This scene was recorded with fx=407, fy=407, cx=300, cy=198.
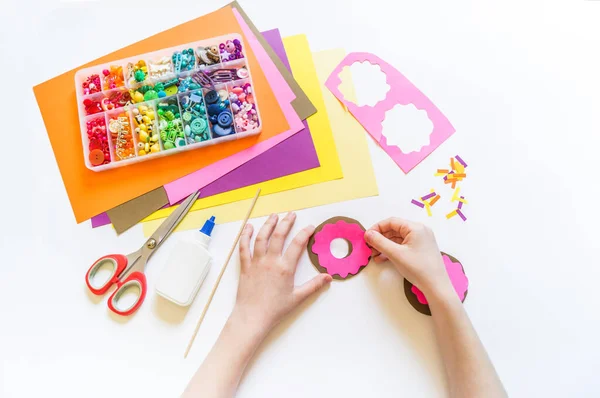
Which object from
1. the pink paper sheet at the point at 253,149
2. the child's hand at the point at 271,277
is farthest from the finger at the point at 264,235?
the pink paper sheet at the point at 253,149

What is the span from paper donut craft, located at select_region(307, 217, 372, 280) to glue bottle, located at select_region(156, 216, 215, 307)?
0.20 metres

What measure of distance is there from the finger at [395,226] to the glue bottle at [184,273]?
1.02 ft

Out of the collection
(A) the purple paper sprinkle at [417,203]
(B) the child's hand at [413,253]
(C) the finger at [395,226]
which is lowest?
(B) the child's hand at [413,253]

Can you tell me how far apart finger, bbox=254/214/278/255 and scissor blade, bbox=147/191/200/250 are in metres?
0.15

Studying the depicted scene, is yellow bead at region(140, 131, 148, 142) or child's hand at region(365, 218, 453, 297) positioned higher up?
yellow bead at region(140, 131, 148, 142)

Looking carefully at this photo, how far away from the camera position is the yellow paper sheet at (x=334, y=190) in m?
0.77

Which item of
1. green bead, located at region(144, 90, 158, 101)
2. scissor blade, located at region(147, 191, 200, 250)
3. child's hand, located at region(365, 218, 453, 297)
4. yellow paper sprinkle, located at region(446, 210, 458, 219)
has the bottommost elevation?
child's hand, located at region(365, 218, 453, 297)

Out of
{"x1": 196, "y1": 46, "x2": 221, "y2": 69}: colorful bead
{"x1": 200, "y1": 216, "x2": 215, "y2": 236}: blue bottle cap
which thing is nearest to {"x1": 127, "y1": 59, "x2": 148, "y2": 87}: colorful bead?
{"x1": 196, "y1": 46, "x2": 221, "y2": 69}: colorful bead

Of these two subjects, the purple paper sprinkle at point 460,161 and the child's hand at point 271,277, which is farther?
the purple paper sprinkle at point 460,161

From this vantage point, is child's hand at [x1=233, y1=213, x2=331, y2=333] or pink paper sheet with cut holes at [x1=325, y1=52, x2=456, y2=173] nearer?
child's hand at [x1=233, y1=213, x2=331, y2=333]

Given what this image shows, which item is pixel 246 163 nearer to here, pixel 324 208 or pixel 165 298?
pixel 324 208

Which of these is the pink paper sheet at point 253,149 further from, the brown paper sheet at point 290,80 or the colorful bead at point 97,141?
the colorful bead at point 97,141

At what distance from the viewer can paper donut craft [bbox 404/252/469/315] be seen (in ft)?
2.36

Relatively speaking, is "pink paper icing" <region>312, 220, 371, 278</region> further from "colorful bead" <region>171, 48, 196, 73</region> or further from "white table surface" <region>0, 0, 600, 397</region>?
"colorful bead" <region>171, 48, 196, 73</region>
